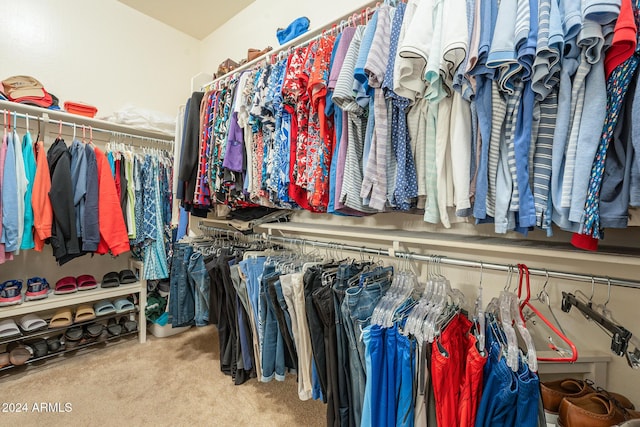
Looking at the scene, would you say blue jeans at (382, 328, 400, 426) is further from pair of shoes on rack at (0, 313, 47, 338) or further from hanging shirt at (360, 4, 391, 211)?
pair of shoes on rack at (0, 313, 47, 338)

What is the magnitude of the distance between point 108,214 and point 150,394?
1.27 metres

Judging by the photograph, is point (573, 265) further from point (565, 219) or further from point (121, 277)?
point (121, 277)

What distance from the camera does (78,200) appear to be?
1.96 metres

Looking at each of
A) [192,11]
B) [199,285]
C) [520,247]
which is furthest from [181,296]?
[192,11]

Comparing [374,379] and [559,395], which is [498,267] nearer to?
[559,395]

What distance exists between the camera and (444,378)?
83cm

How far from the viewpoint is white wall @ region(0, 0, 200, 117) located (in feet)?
7.00

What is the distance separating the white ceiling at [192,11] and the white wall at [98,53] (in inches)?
4.2

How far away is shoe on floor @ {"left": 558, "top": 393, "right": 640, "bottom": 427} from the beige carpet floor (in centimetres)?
112

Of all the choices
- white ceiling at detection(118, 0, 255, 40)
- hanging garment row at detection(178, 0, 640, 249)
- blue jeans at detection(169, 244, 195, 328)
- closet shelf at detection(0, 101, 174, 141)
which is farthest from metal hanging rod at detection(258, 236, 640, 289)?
white ceiling at detection(118, 0, 255, 40)

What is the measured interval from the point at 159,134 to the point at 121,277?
1.30 meters

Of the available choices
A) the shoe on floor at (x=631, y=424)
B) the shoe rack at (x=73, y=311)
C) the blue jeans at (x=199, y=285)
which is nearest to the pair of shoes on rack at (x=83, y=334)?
the shoe rack at (x=73, y=311)

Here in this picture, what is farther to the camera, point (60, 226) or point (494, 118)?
point (60, 226)

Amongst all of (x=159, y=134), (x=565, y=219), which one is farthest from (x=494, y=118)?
(x=159, y=134)
